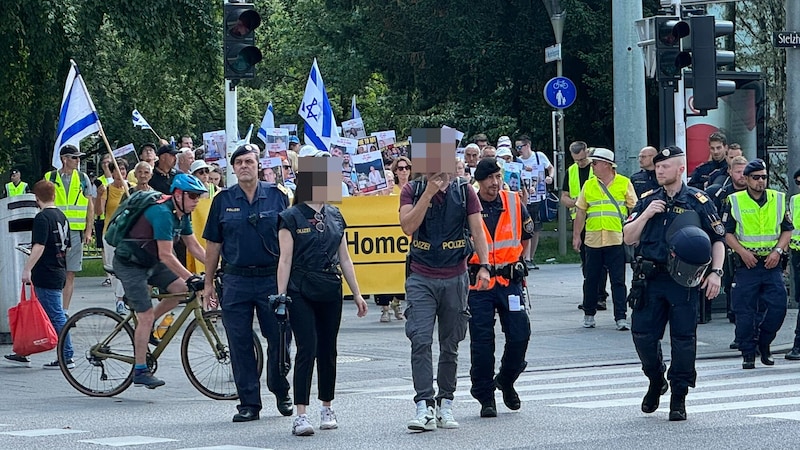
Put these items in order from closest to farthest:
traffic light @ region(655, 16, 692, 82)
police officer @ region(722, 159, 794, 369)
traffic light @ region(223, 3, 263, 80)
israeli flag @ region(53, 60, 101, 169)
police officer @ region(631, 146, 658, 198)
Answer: police officer @ region(722, 159, 794, 369)
traffic light @ region(223, 3, 263, 80)
israeli flag @ region(53, 60, 101, 169)
traffic light @ region(655, 16, 692, 82)
police officer @ region(631, 146, 658, 198)

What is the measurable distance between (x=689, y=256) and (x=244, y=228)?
2982 mm

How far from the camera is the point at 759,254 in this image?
13.7m

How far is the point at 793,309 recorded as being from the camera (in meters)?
18.2

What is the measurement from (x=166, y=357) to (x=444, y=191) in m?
5.24

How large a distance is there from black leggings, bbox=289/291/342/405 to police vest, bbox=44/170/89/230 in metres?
9.07

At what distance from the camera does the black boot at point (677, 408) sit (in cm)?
Result: 995

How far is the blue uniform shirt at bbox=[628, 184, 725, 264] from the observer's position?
10.1 metres

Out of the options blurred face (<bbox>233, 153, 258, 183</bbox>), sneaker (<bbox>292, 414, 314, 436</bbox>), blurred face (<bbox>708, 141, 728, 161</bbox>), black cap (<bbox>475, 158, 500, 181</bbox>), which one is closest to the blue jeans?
blurred face (<bbox>233, 153, 258, 183</bbox>)

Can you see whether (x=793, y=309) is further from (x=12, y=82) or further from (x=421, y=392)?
(x=12, y=82)

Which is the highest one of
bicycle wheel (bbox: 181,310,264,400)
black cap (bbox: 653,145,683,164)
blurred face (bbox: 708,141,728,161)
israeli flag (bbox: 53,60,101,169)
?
israeli flag (bbox: 53,60,101,169)

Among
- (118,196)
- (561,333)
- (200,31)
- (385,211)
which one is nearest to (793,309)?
(561,333)

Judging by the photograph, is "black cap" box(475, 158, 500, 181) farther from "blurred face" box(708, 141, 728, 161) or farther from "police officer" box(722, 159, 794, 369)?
"blurred face" box(708, 141, 728, 161)

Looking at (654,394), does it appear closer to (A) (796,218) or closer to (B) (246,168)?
(B) (246,168)

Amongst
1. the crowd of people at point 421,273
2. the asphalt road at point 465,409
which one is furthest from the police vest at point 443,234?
the asphalt road at point 465,409
